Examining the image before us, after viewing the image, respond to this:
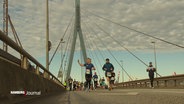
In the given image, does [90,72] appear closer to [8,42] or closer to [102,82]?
[8,42]

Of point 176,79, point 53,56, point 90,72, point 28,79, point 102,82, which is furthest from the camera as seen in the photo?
point 102,82

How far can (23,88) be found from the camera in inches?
323

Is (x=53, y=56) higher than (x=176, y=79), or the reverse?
(x=53, y=56)

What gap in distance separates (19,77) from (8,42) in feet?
3.71

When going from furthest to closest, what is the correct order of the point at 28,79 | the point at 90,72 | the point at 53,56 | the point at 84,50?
the point at 84,50 < the point at 53,56 < the point at 90,72 < the point at 28,79

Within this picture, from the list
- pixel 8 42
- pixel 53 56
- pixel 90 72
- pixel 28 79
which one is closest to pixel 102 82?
pixel 53 56

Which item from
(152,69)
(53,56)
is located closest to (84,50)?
(53,56)

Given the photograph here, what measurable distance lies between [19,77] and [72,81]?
1341 inches

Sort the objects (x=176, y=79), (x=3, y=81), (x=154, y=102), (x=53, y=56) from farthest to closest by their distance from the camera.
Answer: (x=53, y=56) → (x=176, y=79) → (x=154, y=102) → (x=3, y=81)

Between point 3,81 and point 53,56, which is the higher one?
point 53,56

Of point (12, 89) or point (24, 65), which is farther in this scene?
point (24, 65)

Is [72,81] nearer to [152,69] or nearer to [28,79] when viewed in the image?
[152,69]

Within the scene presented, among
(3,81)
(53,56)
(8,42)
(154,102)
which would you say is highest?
(53,56)

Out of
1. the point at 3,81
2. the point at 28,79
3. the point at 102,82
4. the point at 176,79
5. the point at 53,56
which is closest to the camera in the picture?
the point at 3,81
